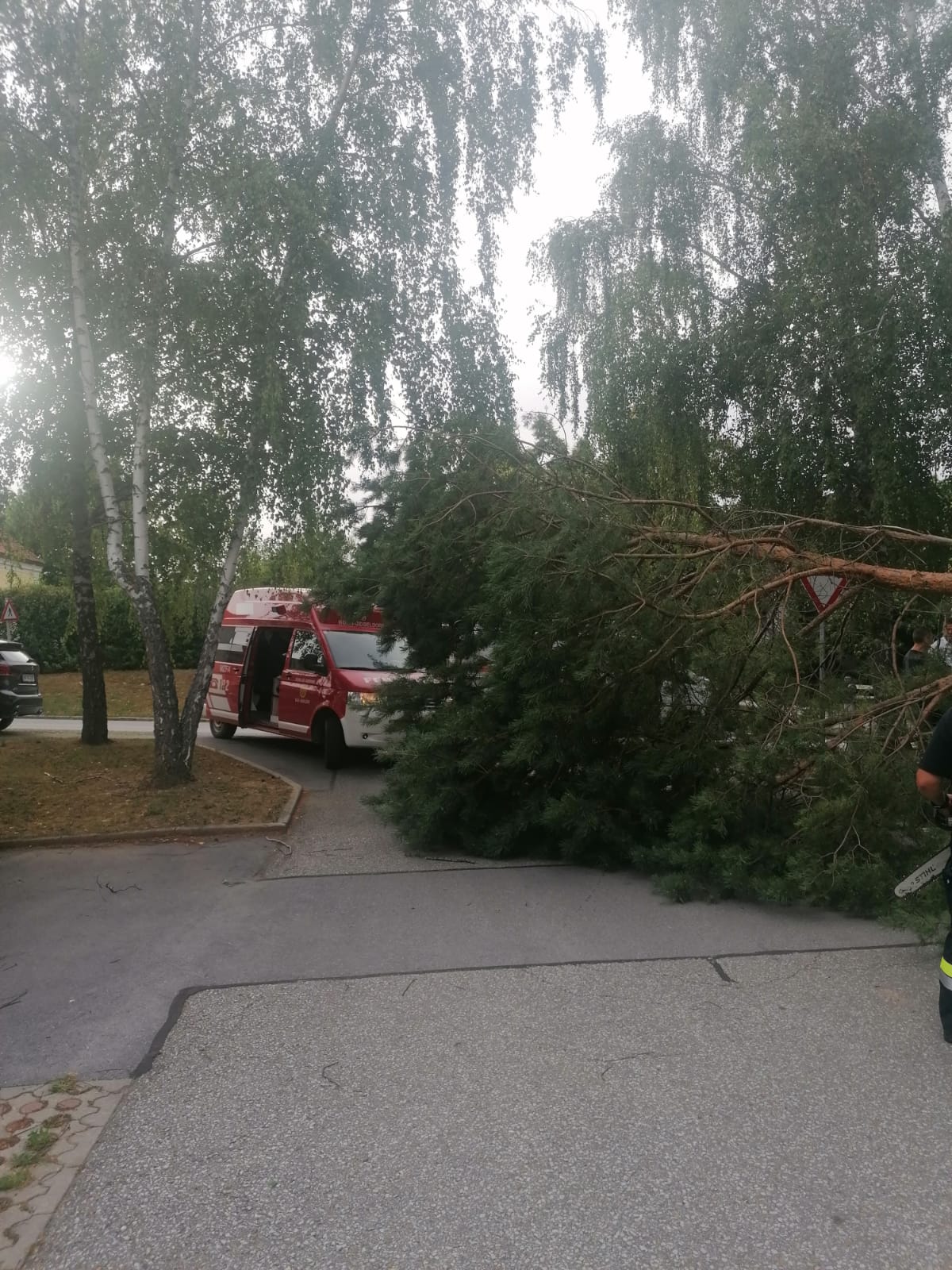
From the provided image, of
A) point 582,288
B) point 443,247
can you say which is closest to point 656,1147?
point 443,247

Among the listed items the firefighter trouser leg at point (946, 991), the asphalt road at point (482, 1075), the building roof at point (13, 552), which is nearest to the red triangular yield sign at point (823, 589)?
the asphalt road at point (482, 1075)

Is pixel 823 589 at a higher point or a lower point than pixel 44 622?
higher

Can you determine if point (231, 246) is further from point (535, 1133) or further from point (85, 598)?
point (535, 1133)

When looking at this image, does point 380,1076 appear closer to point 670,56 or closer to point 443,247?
point 443,247

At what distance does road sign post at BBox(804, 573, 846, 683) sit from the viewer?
8203 mm

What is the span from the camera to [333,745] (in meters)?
13.7

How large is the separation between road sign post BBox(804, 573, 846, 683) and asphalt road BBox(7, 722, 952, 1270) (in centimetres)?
242

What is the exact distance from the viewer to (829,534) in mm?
10148

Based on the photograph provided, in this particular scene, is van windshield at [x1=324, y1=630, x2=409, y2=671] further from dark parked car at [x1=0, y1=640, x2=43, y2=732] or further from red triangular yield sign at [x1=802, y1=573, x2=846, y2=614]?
dark parked car at [x1=0, y1=640, x2=43, y2=732]


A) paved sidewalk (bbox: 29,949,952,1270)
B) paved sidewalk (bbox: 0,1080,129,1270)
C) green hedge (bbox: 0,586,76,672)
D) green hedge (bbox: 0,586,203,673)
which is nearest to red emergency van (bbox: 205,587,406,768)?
paved sidewalk (bbox: 29,949,952,1270)

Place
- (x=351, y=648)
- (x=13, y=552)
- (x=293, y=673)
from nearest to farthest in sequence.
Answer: (x=351, y=648) → (x=293, y=673) → (x=13, y=552)

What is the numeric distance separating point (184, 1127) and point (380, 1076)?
823 millimetres

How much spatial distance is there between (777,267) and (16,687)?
45.4ft

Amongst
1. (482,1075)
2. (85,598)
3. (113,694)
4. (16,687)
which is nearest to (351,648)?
(85,598)
